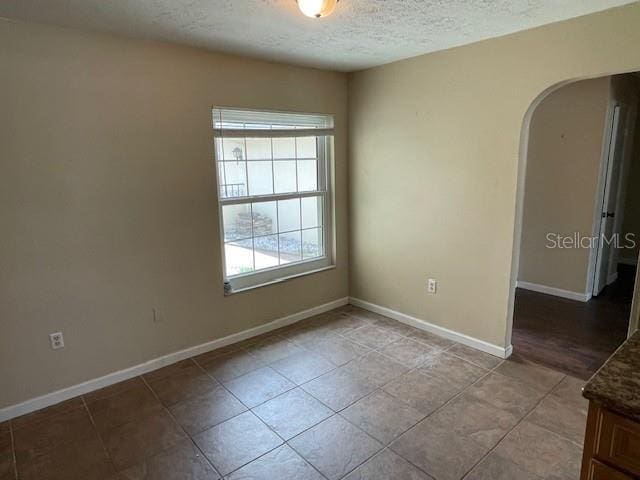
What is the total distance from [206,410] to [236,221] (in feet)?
4.90

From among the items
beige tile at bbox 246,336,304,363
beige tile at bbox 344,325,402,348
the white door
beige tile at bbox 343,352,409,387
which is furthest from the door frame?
beige tile at bbox 246,336,304,363

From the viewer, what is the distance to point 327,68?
3568 mm

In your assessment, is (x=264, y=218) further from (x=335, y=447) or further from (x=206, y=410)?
(x=335, y=447)

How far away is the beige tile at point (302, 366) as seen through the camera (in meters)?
2.85

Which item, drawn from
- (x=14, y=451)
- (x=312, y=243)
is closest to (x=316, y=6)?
(x=312, y=243)

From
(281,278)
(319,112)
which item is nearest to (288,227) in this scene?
(281,278)

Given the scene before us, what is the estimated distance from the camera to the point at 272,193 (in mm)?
3539

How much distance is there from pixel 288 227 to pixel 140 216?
1.37 meters

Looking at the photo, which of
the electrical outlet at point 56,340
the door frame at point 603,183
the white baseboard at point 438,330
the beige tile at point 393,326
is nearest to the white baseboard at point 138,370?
the electrical outlet at point 56,340

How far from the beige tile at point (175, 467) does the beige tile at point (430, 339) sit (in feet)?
6.51

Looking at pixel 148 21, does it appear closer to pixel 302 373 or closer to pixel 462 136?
pixel 462 136

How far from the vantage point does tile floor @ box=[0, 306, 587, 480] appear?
2.00 metres

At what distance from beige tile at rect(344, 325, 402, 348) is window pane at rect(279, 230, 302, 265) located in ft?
2.91

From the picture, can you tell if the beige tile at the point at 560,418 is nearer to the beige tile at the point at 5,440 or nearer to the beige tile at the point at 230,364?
the beige tile at the point at 230,364
